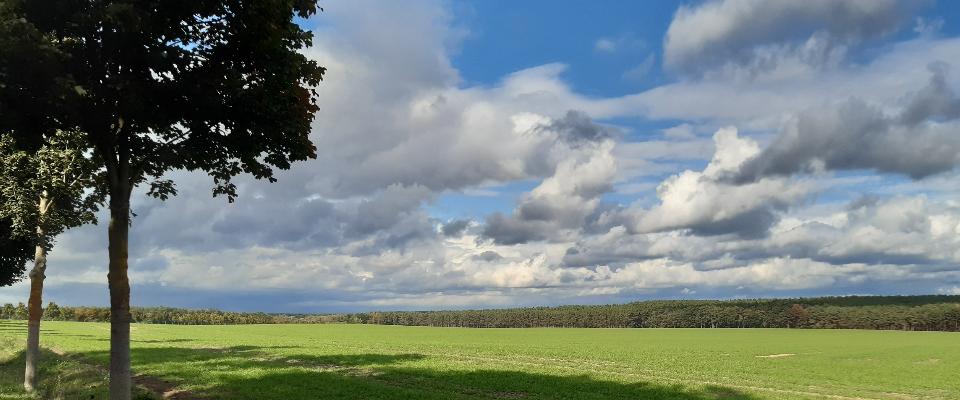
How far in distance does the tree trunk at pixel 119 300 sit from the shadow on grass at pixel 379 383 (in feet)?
36.1

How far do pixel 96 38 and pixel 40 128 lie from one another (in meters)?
3.82

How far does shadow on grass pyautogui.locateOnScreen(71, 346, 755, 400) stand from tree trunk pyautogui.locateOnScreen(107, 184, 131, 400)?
36.1 ft

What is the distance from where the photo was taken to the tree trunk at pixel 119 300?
17.0 m

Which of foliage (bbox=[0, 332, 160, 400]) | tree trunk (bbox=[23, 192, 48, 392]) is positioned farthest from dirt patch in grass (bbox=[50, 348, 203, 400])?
tree trunk (bbox=[23, 192, 48, 392])

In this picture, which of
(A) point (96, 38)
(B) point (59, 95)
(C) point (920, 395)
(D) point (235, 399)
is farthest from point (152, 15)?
(C) point (920, 395)

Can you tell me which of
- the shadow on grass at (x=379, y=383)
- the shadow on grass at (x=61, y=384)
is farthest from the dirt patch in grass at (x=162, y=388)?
the shadow on grass at (x=61, y=384)

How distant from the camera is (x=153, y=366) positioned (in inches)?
1651

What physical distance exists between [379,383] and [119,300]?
19009 millimetres

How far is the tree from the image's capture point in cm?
1636

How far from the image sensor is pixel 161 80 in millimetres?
17750

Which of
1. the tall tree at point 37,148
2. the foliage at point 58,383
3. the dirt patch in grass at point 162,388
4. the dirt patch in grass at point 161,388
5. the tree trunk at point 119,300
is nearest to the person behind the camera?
the tall tree at point 37,148

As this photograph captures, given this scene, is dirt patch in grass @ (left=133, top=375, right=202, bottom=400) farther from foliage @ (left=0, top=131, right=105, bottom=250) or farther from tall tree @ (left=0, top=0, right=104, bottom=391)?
foliage @ (left=0, top=131, right=105, bottom=250)

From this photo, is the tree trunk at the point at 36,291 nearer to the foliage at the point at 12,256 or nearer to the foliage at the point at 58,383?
the foliage at the point at 58,383

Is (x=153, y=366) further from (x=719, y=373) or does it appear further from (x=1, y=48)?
(x=719, y=373)
